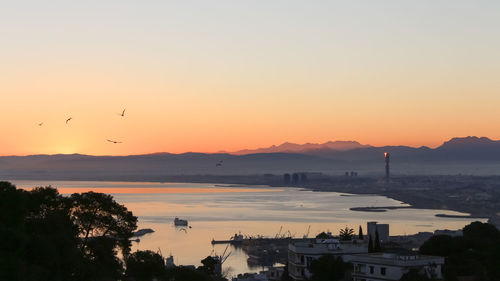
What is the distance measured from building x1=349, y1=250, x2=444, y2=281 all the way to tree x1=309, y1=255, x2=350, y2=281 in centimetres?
113

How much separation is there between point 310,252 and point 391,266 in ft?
16.8

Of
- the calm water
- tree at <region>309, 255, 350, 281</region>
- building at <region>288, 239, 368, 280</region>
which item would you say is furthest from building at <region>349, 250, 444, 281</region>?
the calm water

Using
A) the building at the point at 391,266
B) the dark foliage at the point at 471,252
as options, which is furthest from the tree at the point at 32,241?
the dark foliage at the point at 471,252

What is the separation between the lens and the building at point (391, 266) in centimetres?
2155

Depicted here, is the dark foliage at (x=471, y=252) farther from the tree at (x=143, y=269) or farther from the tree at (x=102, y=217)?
the tree at (x=102, y=217)

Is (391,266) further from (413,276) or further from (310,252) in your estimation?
(310,252)

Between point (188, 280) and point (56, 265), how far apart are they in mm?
6453

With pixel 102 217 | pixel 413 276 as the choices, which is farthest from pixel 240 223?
Answer: pixel 102 217

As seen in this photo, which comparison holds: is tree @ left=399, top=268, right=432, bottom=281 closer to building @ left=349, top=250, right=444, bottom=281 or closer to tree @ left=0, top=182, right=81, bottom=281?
building @ left=349, top=250, right=444, bottom=281

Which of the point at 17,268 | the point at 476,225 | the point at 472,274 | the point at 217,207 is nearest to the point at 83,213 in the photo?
the point at 17,268

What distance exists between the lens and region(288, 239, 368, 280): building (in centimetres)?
2633

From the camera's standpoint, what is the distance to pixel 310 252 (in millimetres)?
26359

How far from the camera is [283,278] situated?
93.4ft

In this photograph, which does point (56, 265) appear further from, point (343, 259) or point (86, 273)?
point (343, 259)
